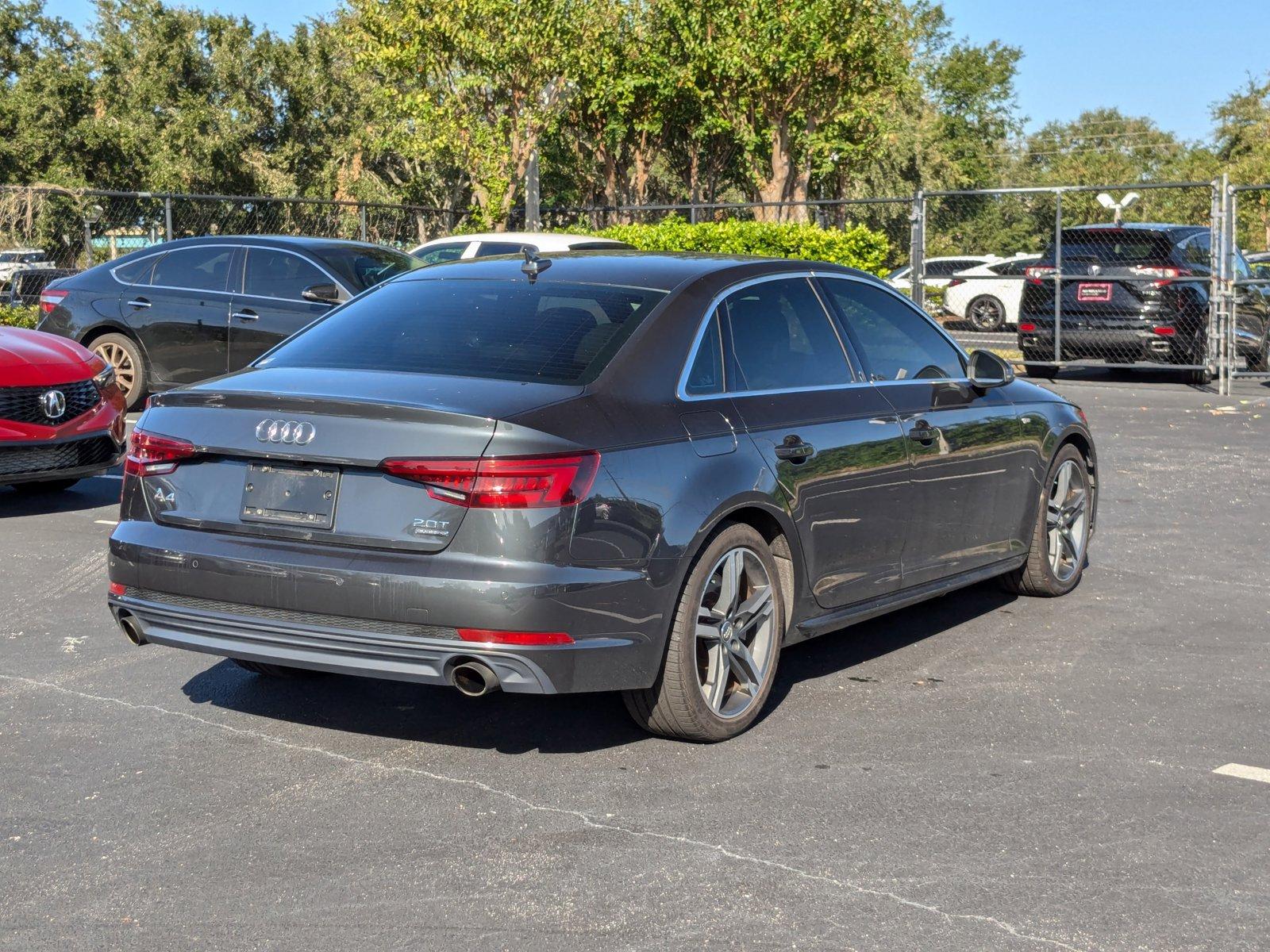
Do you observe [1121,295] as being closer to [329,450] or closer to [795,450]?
[795,450]

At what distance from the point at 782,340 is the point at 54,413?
217 inches

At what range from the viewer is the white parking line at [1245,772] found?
492 cm

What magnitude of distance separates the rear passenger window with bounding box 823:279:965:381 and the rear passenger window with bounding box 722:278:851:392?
19cm

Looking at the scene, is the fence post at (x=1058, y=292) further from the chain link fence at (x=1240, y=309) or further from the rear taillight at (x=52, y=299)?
the rear taillight at (x=52, y=299)

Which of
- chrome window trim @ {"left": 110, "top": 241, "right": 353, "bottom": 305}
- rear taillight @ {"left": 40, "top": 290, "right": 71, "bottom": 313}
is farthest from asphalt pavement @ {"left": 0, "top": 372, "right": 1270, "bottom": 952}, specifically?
rear taillight @ {"left": 40, "top": 290, "right": 71, "bottom": 313}

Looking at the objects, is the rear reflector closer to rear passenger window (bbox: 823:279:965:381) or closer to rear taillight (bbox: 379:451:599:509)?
rear taillight (bbox: 379:451:599:509)

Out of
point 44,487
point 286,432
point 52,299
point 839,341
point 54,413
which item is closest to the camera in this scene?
point 286,432

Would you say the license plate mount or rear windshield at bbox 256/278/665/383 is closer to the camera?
the license plate mount

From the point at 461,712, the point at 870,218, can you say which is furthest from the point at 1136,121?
the point at 461,712

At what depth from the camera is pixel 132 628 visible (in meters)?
5.24

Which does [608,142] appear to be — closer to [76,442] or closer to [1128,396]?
[1128,396]

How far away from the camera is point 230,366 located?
45.8 feet

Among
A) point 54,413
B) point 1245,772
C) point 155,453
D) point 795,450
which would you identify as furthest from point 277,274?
point 1245,772

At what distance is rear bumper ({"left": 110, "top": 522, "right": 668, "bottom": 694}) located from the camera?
15.3ft
